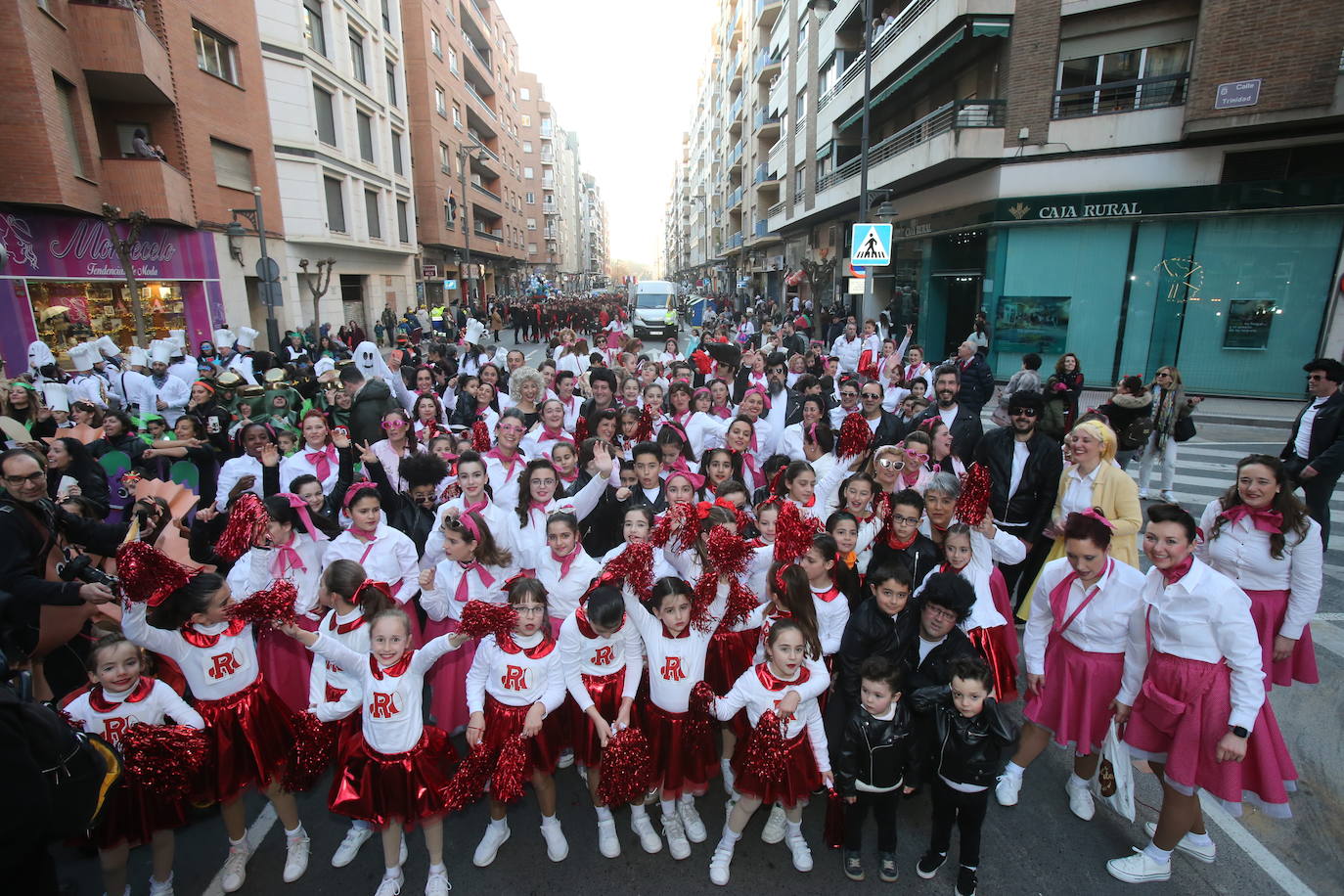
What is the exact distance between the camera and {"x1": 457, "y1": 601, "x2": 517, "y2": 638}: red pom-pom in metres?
3.16

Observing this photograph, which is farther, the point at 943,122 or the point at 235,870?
the point at 943,122

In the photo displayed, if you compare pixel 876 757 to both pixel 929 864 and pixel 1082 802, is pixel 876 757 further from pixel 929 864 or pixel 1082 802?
pixel 1082 802

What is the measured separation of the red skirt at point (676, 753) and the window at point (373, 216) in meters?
27.8

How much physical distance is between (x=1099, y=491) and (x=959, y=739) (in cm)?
227

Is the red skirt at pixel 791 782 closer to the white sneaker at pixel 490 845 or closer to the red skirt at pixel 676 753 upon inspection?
the red skirt at pixel 676 753

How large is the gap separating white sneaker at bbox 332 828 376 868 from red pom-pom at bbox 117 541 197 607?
5.11 ft

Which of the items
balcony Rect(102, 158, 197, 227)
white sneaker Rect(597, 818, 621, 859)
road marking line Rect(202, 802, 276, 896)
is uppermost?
balcony Rect(102, 158, 197, 227)

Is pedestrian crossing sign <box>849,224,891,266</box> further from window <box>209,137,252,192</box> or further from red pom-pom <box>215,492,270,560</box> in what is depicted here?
window <box>209,137,252,192</box>

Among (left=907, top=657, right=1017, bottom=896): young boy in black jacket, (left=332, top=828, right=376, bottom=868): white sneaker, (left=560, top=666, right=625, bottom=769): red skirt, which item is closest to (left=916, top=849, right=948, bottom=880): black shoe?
(left=907, top=657, right=1017, bottom=896): young boy in black jacket

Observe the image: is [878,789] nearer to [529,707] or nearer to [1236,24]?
[529,707]

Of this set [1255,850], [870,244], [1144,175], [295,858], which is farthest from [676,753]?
[1144,175]

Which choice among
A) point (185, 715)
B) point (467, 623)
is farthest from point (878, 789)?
point (185, 715)

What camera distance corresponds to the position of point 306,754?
3299 millimetres

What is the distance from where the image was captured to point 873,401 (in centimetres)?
632
